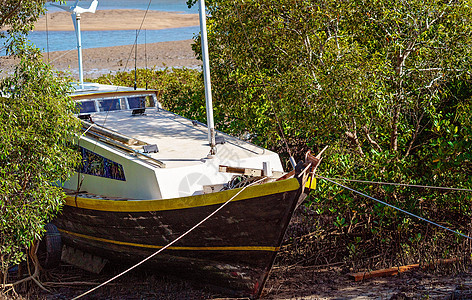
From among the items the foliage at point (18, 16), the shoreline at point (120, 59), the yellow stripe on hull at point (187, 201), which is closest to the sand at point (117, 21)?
the shoreline at point (120, 59)

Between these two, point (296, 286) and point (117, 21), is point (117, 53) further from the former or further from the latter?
point (296, 286)

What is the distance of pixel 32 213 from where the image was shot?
8562mm

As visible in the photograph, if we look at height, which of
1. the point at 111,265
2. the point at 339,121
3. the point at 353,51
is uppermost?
the point at 353,51

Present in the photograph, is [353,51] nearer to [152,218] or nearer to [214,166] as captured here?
[214,166]

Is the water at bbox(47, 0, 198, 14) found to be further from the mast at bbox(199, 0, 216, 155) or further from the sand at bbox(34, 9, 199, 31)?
the mast at bbox(199, 0, 216, 155)

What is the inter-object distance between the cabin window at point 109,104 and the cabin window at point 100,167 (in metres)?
1.83

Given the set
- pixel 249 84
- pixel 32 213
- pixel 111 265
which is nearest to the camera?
pixel 32 213

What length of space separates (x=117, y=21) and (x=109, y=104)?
170ft

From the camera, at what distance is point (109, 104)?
12219 mm

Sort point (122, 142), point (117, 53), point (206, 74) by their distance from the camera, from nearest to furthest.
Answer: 1. point (206, 74)
2. point (122, 142)
3. point (117, 53)

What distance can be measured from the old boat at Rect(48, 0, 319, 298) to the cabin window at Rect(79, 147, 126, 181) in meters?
0.02

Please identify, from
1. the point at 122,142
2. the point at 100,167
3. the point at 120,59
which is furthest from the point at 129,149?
the point at 120,59

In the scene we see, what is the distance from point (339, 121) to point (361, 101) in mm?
506

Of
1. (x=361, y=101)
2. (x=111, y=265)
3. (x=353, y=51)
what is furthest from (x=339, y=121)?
(x=111, y=265)
